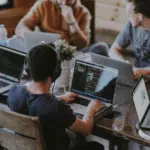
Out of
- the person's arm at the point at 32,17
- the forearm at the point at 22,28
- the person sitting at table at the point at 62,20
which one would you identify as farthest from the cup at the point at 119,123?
the person's arm at the point at 32,17

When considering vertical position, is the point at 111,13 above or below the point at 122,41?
below

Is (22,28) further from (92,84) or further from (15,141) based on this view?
(15,141)

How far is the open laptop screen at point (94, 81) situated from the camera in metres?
2.24

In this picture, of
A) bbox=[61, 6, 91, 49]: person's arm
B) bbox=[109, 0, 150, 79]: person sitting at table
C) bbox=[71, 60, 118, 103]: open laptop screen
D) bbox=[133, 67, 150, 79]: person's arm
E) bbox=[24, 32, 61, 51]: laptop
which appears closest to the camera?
bbox=[71, 60, 118, 103]: open laptop screen

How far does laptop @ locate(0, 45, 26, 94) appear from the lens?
97.6 inches

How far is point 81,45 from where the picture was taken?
3521mm

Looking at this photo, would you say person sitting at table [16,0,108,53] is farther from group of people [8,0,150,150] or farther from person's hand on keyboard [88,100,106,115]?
person's hand on keyboard [88,100,106,115]

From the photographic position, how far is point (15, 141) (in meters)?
2.01

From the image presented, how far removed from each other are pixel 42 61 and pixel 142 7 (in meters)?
1.16

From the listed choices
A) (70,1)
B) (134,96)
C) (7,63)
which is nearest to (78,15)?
(70,1)

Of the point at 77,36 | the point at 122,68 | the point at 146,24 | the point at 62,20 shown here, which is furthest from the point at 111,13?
the point at 122,68

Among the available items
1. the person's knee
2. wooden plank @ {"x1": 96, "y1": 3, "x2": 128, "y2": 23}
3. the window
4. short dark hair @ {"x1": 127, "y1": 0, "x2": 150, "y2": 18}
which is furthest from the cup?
wooden plank @ {"x1": 96, "y1": 3, "x2": 128, "y2": 23}

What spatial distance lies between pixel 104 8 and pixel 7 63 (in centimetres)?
286

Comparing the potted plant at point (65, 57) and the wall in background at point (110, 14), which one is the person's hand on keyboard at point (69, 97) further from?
the wall in background at point (110, 14)
